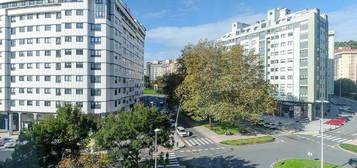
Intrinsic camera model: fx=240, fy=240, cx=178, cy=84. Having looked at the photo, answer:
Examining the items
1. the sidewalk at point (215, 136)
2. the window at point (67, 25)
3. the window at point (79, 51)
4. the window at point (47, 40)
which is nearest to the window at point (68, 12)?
the window at point (67, 25)

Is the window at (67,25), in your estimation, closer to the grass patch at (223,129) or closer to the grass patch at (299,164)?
the grass patch at (223,129)

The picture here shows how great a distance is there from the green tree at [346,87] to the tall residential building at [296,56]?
Answer: 60427 millimetres

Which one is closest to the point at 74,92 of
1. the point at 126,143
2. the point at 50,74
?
the point at 50,74

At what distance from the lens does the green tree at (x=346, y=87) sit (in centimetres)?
11244

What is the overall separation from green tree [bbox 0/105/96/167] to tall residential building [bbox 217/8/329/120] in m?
45.5

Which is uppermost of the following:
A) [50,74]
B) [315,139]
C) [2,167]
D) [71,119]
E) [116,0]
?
[116,0]

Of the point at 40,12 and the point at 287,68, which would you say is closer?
the point at 40,12

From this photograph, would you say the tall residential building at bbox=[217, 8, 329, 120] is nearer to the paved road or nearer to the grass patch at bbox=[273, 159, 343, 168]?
the paved road

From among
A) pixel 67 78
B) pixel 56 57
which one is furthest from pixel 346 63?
pixel 56 57

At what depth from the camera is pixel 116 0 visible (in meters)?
47.0

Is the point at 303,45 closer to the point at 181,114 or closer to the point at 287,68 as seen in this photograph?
the point at 287,68

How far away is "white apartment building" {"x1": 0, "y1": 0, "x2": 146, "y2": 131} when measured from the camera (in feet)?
137

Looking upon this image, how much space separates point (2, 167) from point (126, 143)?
8.98 meters

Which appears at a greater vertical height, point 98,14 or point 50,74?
point 98,14
